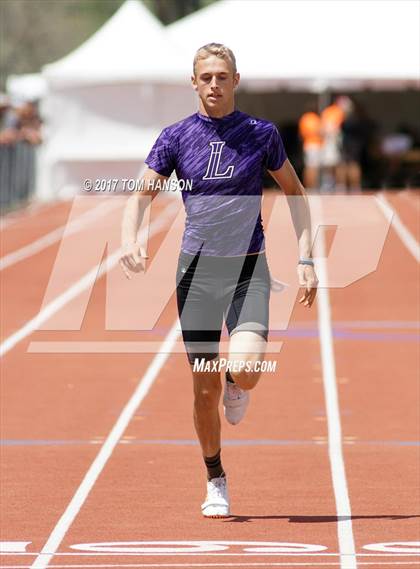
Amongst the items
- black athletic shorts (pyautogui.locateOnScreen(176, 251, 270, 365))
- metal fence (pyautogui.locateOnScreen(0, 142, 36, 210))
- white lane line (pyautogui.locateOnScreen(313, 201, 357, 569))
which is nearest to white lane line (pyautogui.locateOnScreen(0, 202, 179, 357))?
white lane line (pyautogui.locateOnScreen(313, 201, 357, 569))

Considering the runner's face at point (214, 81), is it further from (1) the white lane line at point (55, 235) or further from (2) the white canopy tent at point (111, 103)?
(2) the white canopy tent at point (111, 103)

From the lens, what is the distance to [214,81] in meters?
8.07

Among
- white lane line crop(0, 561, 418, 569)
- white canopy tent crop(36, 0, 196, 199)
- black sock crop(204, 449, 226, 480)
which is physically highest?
white canopy tent crop(36, 0, 196, 199)

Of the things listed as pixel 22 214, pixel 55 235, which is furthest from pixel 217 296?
pixel 22 214

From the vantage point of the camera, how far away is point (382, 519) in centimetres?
895

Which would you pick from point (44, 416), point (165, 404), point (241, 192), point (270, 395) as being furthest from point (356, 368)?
point (241, 192)

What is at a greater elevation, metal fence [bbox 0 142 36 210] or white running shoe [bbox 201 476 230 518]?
metal fence [bbox 0 142 36 210]

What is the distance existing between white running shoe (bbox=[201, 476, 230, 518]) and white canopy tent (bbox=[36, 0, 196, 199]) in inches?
1097

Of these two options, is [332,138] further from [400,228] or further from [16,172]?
[400,228]

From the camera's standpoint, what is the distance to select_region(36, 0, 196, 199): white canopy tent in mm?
36562

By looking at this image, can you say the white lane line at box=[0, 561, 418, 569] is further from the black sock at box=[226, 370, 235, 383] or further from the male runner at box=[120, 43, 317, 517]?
the black sock at box=[226, 370, 235, 383]

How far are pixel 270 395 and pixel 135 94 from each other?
2410 cm

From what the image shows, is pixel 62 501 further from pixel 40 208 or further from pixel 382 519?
pixel 40 208

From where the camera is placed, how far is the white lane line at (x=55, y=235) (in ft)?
78.6
